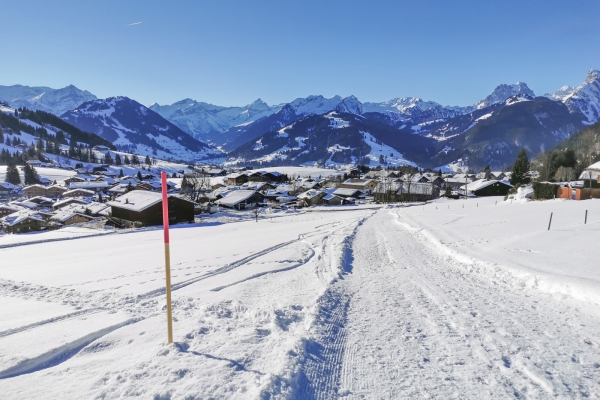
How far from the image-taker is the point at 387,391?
4000 mm

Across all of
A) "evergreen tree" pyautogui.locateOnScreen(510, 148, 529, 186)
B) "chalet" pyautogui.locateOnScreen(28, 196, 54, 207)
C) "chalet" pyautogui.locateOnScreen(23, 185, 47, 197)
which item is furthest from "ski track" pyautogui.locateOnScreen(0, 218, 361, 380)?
"chalet" pyautogui.locateOnScreen(23, 185, 47, 197)

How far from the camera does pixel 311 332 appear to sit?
5.52 m

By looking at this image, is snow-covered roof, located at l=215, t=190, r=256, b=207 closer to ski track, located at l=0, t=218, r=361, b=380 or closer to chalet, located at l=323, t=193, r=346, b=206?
chalet, located at l=323, t=193, r=346, b=206

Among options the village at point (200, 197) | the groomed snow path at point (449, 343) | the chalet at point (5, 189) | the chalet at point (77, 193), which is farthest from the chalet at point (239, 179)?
the groomed snow path at point (449, 343)

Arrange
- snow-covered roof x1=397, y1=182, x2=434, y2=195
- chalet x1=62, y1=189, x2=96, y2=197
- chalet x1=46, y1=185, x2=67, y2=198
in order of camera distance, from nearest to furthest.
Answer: snow-covered roof x1=397, y1=182, x2=434, y2=195
chalet x1=62, y1=189, x2=96, y2=197
chalet x1=46, y1=185, x2=67, y2=198

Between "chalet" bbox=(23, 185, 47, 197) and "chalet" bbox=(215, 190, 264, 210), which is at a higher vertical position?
"chalet" bbox=(23, 185, 47, 197)

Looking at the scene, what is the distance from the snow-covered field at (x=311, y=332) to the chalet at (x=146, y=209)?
106 ft

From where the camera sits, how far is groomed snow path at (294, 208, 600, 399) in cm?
412

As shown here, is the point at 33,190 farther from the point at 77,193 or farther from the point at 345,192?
the point at 345,192

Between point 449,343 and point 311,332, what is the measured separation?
92.7 inches

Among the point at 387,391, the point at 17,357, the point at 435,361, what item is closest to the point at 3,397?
the point at 17,357

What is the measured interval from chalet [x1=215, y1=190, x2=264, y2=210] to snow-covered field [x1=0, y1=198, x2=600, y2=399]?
182 ft

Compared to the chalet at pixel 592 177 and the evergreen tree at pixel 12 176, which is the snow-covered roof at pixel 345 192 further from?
the evergreen tree at pixel 12 176

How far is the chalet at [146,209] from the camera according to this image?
42.2m
